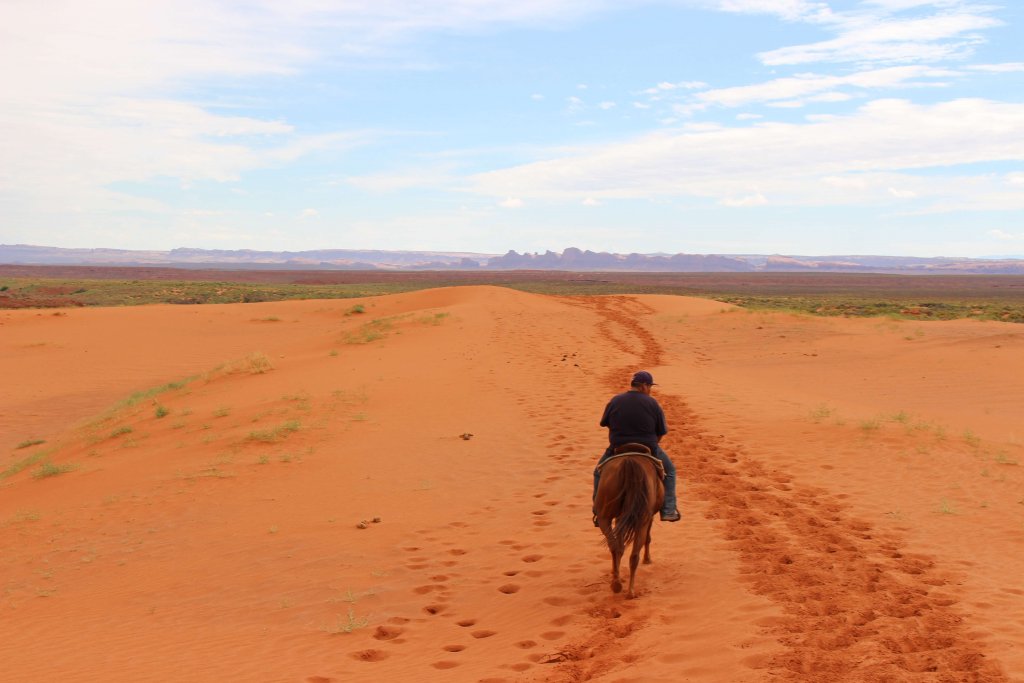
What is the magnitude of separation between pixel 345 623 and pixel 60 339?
31708mm

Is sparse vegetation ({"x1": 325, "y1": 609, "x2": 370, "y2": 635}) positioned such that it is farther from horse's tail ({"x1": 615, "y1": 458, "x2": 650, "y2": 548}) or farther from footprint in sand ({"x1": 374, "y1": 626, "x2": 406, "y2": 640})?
horse's tail ({"x1": 615, "y1": 458, "x2": 650, "y2": 548})

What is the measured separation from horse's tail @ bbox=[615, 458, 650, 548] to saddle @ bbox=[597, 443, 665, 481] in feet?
0.55

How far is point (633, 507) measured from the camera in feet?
22.2

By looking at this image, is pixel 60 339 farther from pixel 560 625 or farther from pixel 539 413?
pixel 560 625

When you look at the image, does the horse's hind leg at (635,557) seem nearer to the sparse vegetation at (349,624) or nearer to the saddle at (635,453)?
the saddle at (635,453)

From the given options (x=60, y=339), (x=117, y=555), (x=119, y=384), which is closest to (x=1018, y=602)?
(x=117, y=555)

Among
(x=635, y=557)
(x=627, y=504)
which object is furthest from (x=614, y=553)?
(x=627, y=504)

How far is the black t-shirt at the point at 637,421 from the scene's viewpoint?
23.4 feet

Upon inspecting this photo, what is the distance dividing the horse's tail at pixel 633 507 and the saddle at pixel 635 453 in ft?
0.55

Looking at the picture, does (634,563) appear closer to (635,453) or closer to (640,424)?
(635,453)

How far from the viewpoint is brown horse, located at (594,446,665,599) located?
6.75 m

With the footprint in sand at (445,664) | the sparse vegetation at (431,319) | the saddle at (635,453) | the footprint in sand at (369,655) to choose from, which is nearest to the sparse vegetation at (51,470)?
the footprint in sand at (369,655)

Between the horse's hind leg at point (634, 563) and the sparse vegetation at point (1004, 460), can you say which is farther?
the sparse vegetation at point (1004, 460)

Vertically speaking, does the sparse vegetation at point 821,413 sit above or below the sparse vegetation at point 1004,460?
above
